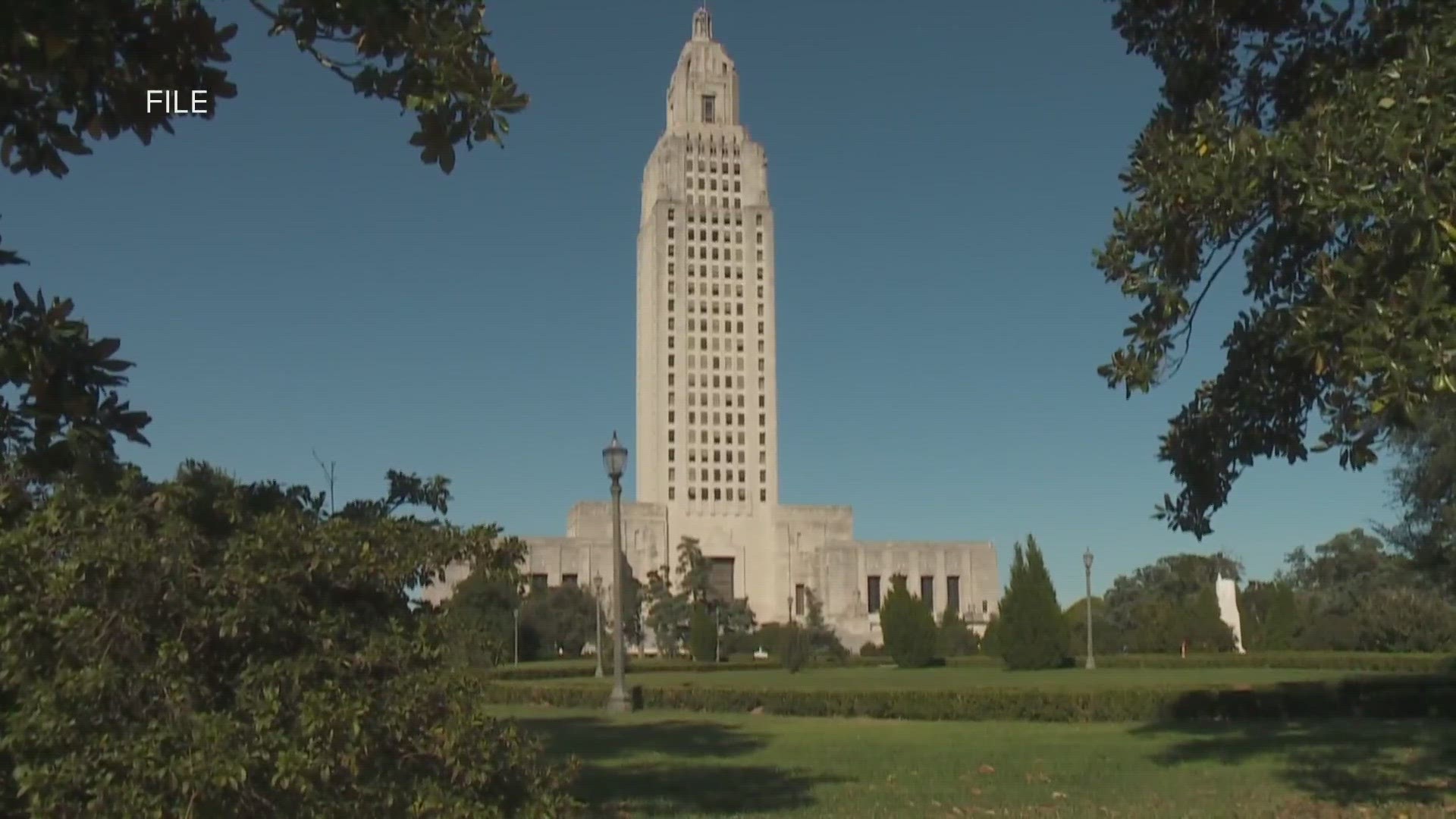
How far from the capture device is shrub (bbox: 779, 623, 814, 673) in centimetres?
4569

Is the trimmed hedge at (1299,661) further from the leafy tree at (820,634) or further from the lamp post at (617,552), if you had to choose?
the lamp post at (617,552)

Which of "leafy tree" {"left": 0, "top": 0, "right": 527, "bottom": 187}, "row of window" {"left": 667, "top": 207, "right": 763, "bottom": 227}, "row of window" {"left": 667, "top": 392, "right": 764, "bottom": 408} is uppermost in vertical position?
"row of window" {"left": 667, "top": 207, "right": 763, "bottom": 227}

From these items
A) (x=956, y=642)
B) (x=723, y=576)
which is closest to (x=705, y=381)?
(x=723, y=576)

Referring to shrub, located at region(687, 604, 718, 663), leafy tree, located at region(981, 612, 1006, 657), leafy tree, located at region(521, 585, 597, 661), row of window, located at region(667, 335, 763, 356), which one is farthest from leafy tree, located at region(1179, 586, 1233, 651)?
row of window, located at region(667, 335, 763, 356)

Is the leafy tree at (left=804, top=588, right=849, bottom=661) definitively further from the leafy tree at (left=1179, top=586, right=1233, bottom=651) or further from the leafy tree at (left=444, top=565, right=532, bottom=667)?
the leafy tree at (left=444, top=565, right=532, bottom=667)

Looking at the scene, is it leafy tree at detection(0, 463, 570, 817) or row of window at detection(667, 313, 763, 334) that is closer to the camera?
leafy tree at detection(0, 463, 570, 817)

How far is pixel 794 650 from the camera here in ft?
151

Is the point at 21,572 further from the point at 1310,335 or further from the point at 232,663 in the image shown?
the point at 1310,335

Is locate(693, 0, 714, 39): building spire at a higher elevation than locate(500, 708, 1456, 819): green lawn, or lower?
higher

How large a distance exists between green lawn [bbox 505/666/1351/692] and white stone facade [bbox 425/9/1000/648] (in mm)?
35958

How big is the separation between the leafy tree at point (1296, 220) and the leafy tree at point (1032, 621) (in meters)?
32.7

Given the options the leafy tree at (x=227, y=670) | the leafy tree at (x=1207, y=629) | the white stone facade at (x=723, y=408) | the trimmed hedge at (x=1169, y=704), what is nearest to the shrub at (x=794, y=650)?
the leafy tree at (x=1207, y=629)

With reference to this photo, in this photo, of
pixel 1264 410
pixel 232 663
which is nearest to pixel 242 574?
pixel 232 663

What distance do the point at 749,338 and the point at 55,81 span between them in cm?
7933
